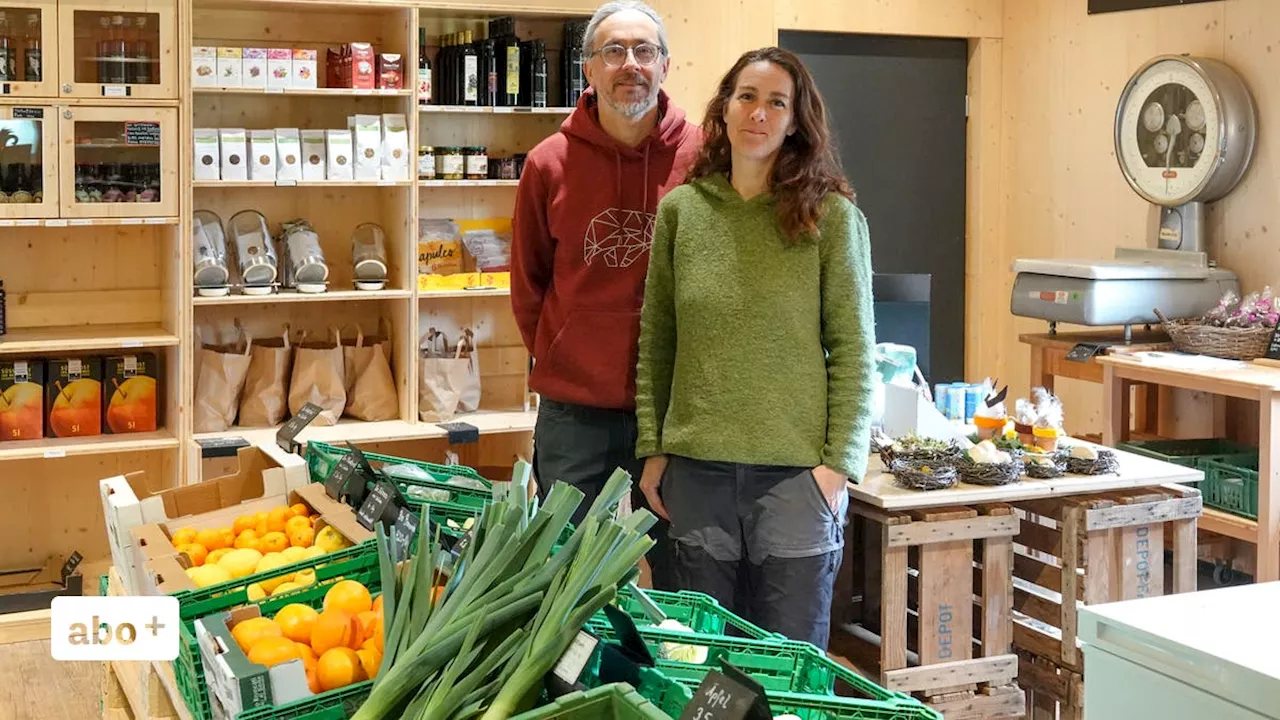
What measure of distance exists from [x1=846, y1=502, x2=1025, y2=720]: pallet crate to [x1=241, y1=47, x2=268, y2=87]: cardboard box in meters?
2.57

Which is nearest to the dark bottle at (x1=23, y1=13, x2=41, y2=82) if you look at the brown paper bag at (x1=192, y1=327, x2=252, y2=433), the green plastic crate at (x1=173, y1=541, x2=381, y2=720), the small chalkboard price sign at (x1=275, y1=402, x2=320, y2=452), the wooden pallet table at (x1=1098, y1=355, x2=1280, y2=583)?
the brown paper bag at (x1=192, y1=327, x2=252, y2=433)

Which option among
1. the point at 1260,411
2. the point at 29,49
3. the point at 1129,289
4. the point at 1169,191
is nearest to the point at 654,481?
the point at 1260,411

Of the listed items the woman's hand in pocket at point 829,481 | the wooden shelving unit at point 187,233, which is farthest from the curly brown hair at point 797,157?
the wooden shelving unit at point 187,233

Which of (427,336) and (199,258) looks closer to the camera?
(199,258)

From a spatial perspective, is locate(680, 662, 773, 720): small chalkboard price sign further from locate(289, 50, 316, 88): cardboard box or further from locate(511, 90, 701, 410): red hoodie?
locate(289, 50, 316, 88): cardboard box

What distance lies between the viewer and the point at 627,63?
2951 mm

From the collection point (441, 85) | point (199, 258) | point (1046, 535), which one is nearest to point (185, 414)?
point (199, 258)

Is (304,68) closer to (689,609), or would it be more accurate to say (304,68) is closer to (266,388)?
(266,388)

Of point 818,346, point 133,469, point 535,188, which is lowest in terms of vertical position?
point 133,469

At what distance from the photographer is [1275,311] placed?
474cm

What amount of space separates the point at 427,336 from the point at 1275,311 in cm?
299

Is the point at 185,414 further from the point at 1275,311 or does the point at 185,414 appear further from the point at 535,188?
the point at 1275,311

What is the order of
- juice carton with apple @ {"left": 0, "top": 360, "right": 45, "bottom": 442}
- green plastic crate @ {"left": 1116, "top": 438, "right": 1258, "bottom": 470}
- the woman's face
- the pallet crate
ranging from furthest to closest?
green plastic crate @ {"left": 1116, "top": 438, "right": 1258, "bottom": 470} → juice carton with apple @ {"left": 0, "top": 360, "right": 45, "bottom": 442} → the pallet crate → the woman's face

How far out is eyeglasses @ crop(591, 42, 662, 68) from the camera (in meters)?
2.94
